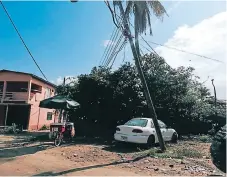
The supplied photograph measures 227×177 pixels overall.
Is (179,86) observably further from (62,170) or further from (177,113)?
(62,170)

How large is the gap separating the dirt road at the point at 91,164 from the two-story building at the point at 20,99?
18.4 meters

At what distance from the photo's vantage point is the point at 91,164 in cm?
834

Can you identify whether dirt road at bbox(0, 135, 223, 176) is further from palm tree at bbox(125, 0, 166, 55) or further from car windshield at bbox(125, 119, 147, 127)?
palm tree at bbox(125, 0, 166, 55)

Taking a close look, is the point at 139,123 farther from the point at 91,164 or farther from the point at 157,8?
the point at 157,8

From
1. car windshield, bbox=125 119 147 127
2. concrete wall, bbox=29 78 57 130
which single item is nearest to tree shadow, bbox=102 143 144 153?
car windshield, bbox=125 119 147 127

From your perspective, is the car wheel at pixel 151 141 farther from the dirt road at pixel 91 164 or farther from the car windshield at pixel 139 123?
the dirt road at pixel 91 164

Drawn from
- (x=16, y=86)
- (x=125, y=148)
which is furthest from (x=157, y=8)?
(x=16, y=86)

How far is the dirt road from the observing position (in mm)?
7277

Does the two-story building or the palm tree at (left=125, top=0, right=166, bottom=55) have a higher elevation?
the palm tree at (left=125, top=0, right=166, bottom=55)

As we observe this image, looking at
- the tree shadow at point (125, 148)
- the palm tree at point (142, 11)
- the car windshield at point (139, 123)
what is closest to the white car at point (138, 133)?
the car windshield at point (139, 123)

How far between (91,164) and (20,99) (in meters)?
21.3

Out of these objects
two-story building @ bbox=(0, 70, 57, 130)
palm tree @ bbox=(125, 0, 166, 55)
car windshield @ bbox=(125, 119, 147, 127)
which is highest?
palm tree @ bbox=(125, 0, 166, 55)

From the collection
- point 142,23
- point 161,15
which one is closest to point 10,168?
point 142,23

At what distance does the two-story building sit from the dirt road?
18386mm
